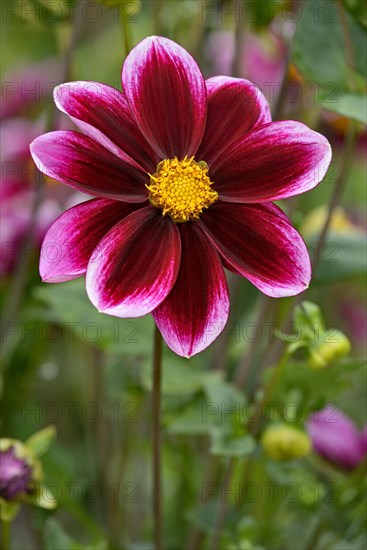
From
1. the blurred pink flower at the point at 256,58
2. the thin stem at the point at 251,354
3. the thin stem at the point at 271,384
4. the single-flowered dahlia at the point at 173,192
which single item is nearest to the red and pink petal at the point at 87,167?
the single-flowered dahlia at the point at 173,192

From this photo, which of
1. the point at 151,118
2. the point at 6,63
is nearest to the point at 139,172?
the point at 151,118

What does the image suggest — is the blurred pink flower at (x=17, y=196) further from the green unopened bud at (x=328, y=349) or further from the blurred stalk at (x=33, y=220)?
the green unopened bud at (x=328, y=349)

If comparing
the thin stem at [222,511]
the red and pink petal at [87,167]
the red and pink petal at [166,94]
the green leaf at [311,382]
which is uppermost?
the red and pink petal at [166,94]

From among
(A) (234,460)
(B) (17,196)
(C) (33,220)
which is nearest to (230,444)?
(A) (234,460)

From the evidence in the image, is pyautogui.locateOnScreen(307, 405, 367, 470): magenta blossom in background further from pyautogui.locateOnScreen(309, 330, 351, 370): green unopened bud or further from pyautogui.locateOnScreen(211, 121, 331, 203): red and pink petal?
pyautogui.locateOnScreen(211, 121, 331, 203): red and pink petal

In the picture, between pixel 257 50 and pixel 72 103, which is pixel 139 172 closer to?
pixel 72 103

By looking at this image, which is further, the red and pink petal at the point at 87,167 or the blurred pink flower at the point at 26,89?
the blurred pink flower at the point at 26,89
